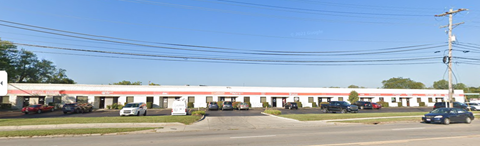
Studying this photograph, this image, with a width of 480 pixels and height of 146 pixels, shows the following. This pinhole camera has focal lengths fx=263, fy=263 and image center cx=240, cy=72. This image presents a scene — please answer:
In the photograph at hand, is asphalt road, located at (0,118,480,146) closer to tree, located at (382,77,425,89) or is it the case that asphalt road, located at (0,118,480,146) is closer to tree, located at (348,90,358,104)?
tree, located at (348,90,358,104)

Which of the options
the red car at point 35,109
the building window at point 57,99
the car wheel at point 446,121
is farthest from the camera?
the building window at point 57,99

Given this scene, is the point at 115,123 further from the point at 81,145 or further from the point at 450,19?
the point at 450,19

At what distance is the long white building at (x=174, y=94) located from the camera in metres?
40.9

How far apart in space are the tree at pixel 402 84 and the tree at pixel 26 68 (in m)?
127

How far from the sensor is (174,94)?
46.2 meters

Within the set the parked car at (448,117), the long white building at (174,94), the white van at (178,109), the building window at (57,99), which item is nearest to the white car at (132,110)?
the white van at (178,109)

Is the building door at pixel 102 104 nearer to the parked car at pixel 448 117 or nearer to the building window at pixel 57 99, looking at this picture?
the building window at pixel 57 99

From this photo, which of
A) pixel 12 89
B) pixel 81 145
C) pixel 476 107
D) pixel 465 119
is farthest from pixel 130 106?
pixel 476 107

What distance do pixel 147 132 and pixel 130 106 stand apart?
11786 mm

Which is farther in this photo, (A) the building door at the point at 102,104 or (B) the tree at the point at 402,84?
(B) the tree at the point at 402,84

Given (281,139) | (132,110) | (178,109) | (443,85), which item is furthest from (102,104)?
(443,85)

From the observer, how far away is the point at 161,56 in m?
21.8

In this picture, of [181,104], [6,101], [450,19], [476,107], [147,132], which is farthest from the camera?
[6,101]

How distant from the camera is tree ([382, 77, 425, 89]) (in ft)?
373
